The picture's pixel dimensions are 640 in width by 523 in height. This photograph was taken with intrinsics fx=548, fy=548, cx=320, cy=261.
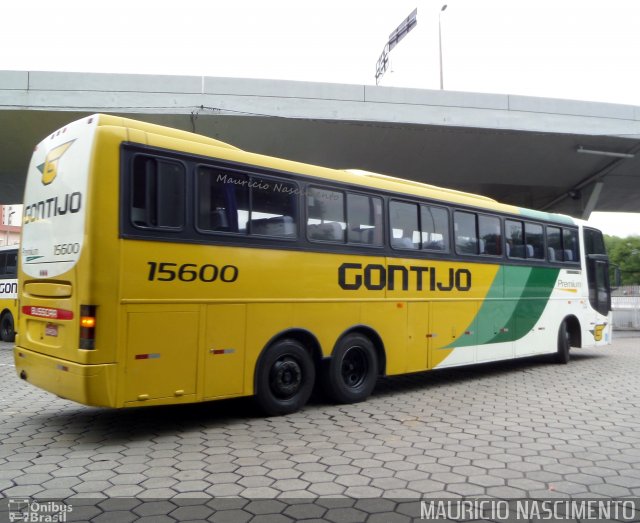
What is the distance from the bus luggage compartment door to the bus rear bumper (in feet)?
0.57

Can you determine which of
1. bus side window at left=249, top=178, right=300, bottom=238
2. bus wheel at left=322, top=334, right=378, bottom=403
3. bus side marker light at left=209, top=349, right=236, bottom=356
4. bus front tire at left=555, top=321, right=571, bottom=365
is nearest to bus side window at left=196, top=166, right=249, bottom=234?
bus side window at left=249, top=178, right=300, bottom=238

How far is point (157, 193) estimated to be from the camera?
5660mm

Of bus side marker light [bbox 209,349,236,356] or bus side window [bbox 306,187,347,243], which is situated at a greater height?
bus side window [bbox 306,187,347,243]

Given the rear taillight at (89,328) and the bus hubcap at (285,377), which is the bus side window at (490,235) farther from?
the rear taillight at (89,328)

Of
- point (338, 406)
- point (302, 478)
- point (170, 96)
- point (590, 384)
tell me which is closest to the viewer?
point (302, 478)

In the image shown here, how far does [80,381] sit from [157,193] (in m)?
1.98

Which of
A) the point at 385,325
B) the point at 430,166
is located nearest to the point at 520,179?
the point at 430,166

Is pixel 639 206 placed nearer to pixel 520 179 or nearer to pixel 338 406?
pixel 520 179

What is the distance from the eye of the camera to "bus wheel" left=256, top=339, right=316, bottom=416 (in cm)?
641

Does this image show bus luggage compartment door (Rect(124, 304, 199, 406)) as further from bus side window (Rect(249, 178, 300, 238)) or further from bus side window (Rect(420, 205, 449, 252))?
bus side window (Rect(420, 205, 449, 252))

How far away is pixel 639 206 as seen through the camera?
32.3 meters

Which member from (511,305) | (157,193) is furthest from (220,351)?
(511,305)

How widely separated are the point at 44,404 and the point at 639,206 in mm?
33954

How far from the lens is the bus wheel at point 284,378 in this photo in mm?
6410
